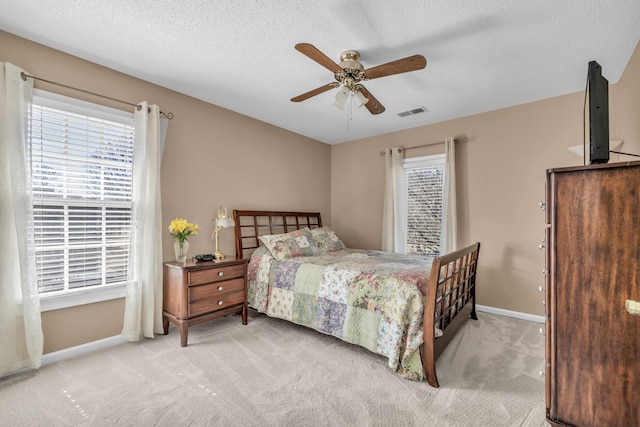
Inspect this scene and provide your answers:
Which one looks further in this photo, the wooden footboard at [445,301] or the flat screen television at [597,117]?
the wooden footboard at [445,301]

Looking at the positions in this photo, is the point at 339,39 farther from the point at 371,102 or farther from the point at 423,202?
the point at 423,202

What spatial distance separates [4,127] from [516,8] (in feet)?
12.0

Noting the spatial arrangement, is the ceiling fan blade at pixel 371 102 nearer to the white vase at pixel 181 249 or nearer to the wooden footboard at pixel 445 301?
the wooden footboard at pixel 445 301

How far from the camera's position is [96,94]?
8.79 feet

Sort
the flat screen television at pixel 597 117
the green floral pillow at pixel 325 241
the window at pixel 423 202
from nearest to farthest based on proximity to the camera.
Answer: the flat screen television at pixel 597 117
the green floral pillow at pixel 325 241
the window at pixel 423 202

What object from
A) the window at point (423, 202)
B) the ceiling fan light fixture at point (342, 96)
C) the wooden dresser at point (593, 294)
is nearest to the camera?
the wooden dresser at point (593, 294)

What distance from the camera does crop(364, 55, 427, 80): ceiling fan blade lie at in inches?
78.5

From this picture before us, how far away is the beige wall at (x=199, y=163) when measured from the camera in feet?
8.18

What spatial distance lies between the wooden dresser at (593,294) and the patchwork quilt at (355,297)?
1.05 metres

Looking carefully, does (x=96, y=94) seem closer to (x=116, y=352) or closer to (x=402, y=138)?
(x=116, y=352)

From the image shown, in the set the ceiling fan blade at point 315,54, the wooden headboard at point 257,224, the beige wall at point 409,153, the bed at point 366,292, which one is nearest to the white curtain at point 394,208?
the beige wall at point 409,153

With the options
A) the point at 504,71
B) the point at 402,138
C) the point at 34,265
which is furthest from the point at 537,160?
the point at 34,265

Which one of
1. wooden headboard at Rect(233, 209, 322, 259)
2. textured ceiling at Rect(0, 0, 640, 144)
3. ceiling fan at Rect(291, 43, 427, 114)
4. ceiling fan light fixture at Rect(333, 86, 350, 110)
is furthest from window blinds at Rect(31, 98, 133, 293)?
ceiling fan light fixture at Rect(333, 86, 350, 110)

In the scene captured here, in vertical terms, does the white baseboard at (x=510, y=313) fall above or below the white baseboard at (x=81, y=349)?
below
